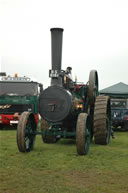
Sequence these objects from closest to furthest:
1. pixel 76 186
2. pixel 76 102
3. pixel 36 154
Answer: pixel 76 186 → pixel 36 154 → pixel 76 102

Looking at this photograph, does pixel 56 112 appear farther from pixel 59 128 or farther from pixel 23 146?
pixel 23 146

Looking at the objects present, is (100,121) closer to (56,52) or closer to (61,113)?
(61,113)

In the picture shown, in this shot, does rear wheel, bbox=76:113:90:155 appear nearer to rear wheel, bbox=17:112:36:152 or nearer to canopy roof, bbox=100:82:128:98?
rear wheel, bbox=17:112:36:152

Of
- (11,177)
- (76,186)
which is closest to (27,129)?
(11,177)

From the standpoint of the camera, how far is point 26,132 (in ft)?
24.7

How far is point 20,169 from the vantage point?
18.3 feet

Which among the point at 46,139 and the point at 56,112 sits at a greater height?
the point at 56,112

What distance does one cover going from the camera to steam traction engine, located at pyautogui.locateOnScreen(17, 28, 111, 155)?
7.17 metres

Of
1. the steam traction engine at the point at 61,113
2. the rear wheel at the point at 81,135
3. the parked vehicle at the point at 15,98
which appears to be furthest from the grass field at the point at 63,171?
the parked vehicle at the point at 15,98

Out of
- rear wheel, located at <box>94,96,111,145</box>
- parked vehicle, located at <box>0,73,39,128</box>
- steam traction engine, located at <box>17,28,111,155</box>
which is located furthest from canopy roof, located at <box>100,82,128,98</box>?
rear wheel, located at <box>94,96,111,145</box>

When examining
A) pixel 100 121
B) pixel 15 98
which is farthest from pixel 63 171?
pixel 15 98

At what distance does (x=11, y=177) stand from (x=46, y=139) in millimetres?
4194

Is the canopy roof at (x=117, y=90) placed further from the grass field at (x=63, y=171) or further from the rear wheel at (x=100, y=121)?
the grass field at (x=63, y=171)

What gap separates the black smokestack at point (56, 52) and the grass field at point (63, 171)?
1.65 metres
